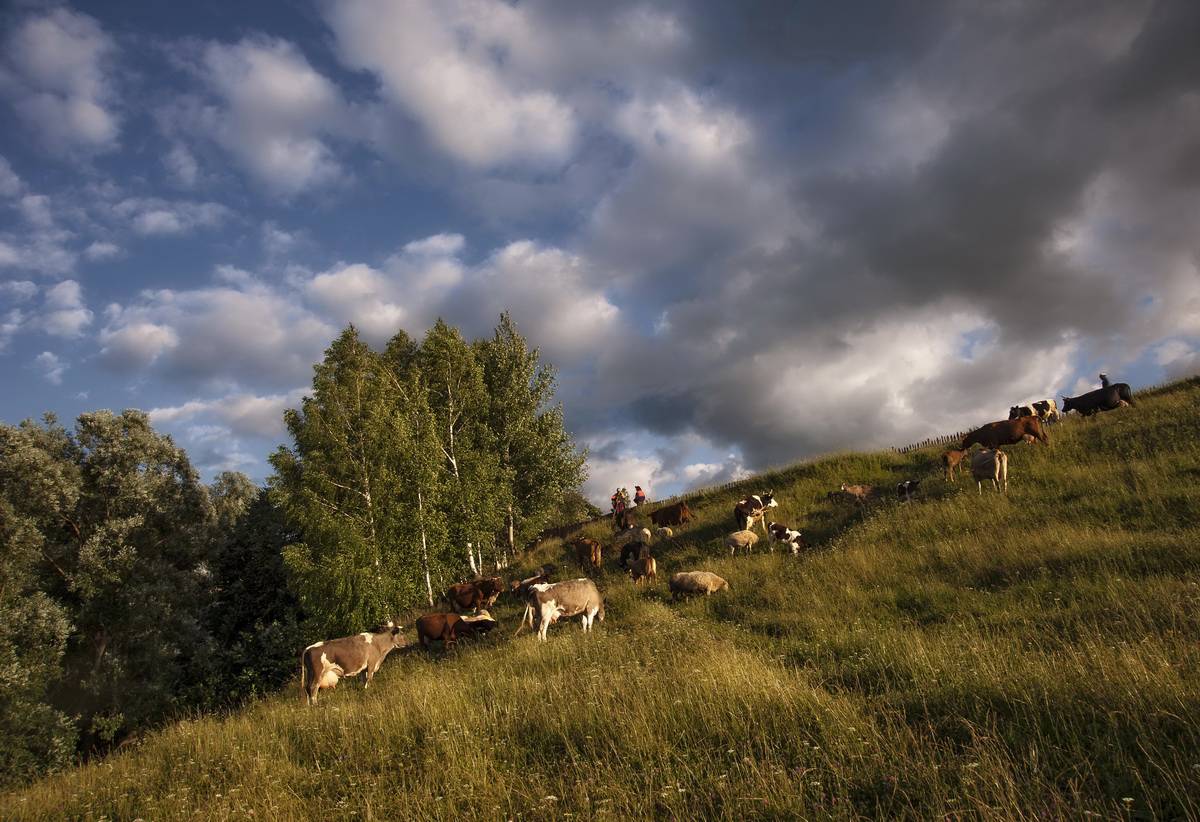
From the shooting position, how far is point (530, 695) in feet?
28.7

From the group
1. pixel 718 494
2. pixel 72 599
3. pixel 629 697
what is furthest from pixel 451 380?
pixel 629 697

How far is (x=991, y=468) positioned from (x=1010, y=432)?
4.10 meters

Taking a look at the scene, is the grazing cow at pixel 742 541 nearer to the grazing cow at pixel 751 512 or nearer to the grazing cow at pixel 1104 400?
the grazing cow at pixel 751 512

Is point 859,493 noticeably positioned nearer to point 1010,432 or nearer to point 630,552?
point 1010,432

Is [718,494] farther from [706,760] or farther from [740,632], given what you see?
[706,760]

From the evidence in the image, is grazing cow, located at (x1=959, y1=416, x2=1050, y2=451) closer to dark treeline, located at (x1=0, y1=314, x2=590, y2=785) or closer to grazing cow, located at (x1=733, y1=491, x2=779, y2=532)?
grazing cow, located at (x1=733, y1=491, x2=779, y2=532)

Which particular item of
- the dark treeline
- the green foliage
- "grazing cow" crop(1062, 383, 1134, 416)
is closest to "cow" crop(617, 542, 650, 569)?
the dark treeline

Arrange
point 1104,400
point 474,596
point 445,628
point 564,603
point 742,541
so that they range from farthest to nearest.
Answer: point 1104,400 → point 474,596 → point 742,541 → point 445,628 → point 564,603

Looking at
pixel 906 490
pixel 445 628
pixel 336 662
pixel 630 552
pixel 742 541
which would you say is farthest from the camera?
pixel 906 490

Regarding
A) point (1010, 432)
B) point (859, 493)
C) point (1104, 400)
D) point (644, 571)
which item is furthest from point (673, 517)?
point (1104, 400)

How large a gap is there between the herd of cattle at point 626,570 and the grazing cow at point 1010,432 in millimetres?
32

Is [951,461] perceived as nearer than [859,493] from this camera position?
Yes

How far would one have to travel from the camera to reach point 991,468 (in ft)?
66.2

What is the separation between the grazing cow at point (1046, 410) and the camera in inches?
1093
